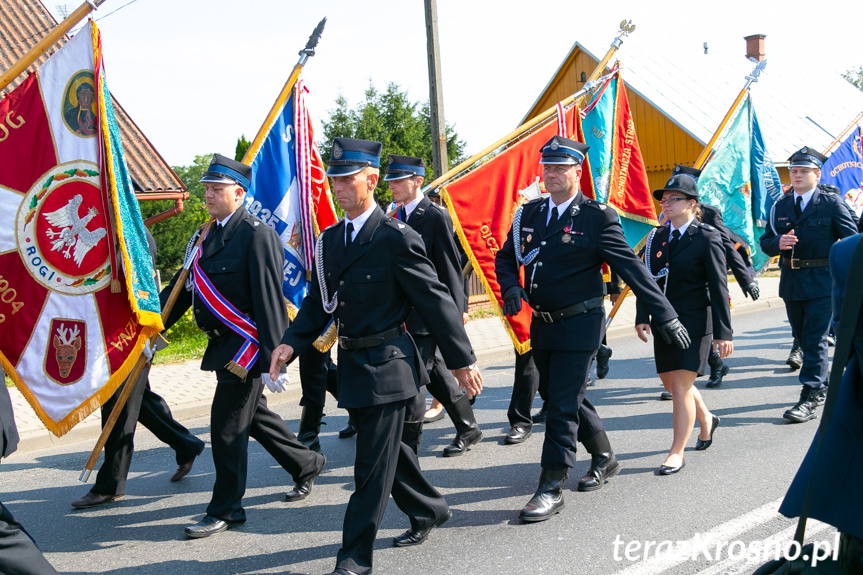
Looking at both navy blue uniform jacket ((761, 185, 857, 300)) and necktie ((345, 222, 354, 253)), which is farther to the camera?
navy blue uniform jacket ((761, 185, 857, 300))

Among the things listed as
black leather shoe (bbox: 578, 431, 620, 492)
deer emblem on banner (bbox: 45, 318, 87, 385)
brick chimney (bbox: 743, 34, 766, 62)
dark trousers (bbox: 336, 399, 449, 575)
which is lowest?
black leather shoe (bbox: 578, 431, 620, 492)

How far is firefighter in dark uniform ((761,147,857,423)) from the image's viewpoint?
7.01 metres

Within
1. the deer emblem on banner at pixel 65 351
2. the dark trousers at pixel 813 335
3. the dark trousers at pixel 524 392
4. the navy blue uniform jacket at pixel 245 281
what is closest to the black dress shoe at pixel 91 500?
the deer emblem on banner at pixel 65 351

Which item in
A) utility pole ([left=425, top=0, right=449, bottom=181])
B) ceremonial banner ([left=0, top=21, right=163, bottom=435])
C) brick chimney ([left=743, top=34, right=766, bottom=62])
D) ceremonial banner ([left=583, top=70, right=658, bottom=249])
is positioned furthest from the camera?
brick chimney ([left=743, top=34, right=766, bottom=62])

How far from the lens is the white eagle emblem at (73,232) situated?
478 centimetres

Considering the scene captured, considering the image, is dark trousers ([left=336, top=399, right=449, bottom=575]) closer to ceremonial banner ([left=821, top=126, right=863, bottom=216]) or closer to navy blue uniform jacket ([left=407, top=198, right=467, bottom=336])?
navy blue uniform jacket ([left=407, top=198, right=467, bottom=336])

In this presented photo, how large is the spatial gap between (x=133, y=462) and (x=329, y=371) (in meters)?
1.58

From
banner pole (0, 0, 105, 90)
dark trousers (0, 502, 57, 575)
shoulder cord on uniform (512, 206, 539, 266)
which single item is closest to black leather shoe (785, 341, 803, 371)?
shoulder cord on uniform (512, 206, 539, 266)

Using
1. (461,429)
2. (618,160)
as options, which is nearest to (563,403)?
(461,429)

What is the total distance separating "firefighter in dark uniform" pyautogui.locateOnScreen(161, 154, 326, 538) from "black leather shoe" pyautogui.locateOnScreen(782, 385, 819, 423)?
13.4 ft

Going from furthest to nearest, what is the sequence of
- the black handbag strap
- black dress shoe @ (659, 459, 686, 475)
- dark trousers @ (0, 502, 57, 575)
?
black dress shoe @ (659, 459, 686, 475)
dark trousers @ (0, 502, 57, 575)
the black handbag strap

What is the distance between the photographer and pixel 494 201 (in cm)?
675

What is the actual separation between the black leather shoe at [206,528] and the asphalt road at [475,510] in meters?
0.04

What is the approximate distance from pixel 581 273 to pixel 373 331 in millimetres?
1464
